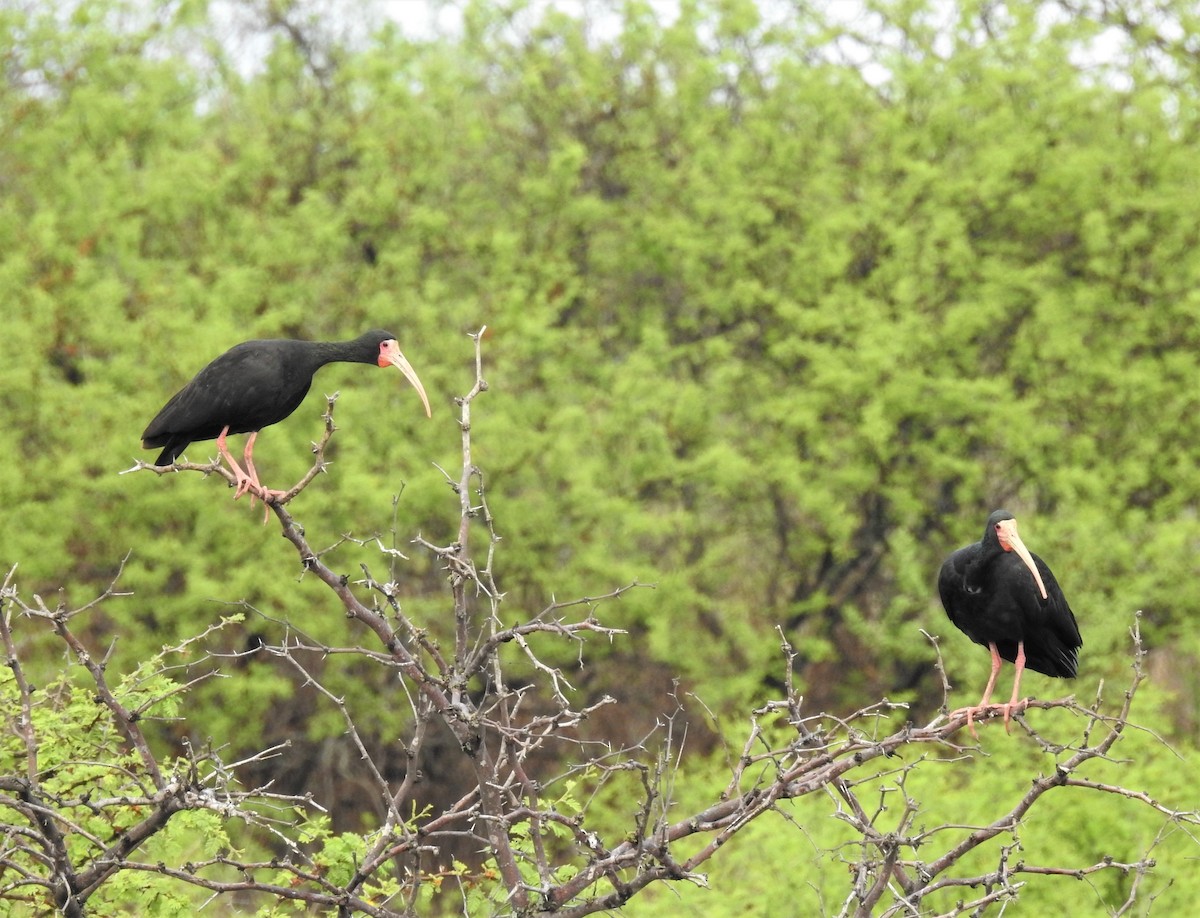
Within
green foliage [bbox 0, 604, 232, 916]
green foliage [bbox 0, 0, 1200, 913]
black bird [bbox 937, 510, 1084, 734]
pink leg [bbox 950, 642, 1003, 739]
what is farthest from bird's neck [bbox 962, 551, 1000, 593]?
green foliage [bbox 0, 0, 1200, 913]

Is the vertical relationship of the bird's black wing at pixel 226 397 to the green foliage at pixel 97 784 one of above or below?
above

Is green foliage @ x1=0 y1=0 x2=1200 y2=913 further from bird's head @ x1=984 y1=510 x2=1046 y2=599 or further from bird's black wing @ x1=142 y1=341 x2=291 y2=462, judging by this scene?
bird's head @ x1=984 y1=510 x2=1046 y2=599

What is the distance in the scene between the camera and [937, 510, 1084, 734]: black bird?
6.96 metres

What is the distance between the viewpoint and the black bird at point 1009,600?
22.8 ft

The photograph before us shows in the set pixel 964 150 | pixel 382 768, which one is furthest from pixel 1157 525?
pixel 382 768

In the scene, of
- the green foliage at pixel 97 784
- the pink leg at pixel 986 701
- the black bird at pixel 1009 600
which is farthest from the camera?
the black bird at pixel 1009 600

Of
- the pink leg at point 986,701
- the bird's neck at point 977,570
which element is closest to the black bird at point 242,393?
the bird's neck at point 977,570

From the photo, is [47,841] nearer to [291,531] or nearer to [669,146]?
[291,531]

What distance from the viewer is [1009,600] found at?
275 inches

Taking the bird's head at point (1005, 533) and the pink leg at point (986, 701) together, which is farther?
the bird's head at point (1005, 533)

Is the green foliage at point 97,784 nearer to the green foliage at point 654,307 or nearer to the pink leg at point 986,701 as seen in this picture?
the pink leg at point 986,701

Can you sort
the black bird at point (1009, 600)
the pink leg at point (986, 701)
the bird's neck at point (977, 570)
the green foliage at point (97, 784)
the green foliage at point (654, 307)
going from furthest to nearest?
the green foliage at point (654, 307)
the bird's neck at point (977, 570)
the black bird at point (1009, 600)
the green foliage at point (97, 784)
the pink leg at point (986, 701)

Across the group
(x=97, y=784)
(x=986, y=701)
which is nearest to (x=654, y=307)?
(x=986, y=701)

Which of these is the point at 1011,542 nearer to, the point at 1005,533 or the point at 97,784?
the point at 1005,533
